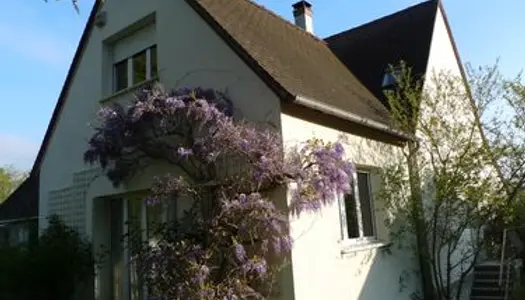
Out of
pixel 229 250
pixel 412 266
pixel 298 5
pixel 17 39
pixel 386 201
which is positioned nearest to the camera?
pixel 17 39

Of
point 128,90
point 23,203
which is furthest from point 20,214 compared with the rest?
point 128,90

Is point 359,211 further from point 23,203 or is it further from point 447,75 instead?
point 23,203

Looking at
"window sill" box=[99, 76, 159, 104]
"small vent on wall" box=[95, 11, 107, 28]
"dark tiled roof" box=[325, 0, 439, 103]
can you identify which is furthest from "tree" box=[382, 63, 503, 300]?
"small vent on wall" box=[95, 11, 107, 28]

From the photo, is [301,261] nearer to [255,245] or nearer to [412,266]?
[255,245]

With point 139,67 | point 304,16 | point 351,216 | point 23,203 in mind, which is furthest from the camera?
point 23,203

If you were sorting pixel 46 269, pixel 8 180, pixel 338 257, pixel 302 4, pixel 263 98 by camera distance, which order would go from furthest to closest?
pixel 8 180, pixel 302 4, pixel 46 269, pixel 338 257, pixel 263 98

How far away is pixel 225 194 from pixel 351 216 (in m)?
3.07

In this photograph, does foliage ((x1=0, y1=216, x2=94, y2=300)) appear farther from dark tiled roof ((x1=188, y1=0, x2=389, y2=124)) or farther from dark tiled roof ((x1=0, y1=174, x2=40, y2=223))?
dark tiled roof ((x1=188, y1=0, x2=389, y2=124))

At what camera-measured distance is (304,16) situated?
15055 millimetres

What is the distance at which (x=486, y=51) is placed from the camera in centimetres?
1120

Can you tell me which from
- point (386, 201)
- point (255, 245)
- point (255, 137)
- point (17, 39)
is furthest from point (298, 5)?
point (17, 39)

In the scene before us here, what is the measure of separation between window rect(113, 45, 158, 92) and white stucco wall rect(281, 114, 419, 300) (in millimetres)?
4287

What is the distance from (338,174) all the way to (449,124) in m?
3.61

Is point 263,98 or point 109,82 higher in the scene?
point 109,82
